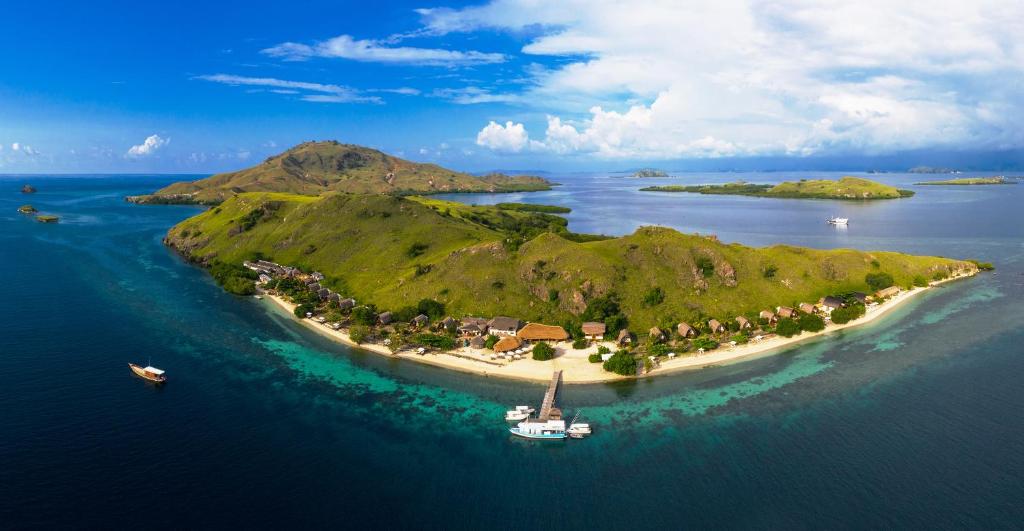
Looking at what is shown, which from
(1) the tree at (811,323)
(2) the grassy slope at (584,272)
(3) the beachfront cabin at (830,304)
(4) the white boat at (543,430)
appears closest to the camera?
(4) the white boat at (543,430)

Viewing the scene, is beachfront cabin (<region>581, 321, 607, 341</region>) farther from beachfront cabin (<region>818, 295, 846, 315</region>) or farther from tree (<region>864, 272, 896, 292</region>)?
tree (<region>864, 272, 896, 292</region>)

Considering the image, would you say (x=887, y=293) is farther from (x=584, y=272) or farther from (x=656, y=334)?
(x=584, y=272)

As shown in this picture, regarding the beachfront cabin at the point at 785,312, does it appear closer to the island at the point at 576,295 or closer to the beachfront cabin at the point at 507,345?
the island at the point at 576,295

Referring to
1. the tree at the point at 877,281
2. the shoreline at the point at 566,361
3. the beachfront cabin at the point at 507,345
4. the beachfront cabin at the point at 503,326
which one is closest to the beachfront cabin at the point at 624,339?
the shoreline at the point at 566,361

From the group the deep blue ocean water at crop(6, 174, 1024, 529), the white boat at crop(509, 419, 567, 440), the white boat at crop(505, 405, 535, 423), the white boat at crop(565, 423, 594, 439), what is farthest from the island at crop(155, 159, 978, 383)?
the white boat at crop(509, 419, 567, 440)

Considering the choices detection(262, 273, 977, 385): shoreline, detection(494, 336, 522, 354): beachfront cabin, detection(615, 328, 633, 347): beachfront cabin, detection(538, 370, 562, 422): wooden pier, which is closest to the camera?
detection(538, 370, 562, 422): wooden pier

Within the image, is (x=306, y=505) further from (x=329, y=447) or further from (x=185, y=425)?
(x=185, y=425)

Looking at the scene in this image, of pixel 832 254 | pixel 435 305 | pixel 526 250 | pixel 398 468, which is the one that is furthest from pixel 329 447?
pixel 832 254
